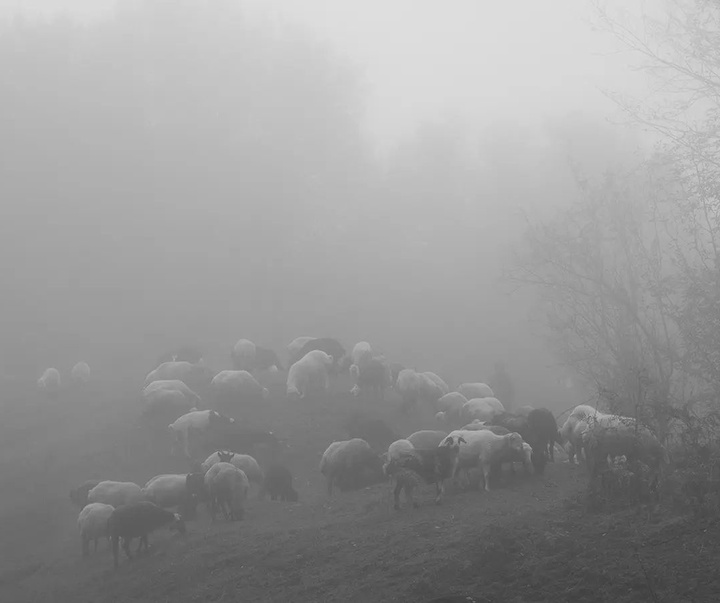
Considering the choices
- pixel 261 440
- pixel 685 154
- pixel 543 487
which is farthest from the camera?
pixel 261 440

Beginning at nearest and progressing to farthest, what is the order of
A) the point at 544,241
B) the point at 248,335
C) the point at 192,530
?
the point at 192,530 → the point at 544,241 → the point at 248,335

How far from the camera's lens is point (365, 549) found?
428 inches

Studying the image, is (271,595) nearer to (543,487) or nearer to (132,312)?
(543,487)

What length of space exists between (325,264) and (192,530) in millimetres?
43646

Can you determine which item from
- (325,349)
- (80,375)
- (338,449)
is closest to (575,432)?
(338,449)

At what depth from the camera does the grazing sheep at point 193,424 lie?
21203 mm

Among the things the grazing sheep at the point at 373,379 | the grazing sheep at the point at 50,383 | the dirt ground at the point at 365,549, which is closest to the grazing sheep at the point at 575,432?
the dirt ground at the point at 365,549

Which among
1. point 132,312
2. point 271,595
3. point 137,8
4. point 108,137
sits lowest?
point 271,595

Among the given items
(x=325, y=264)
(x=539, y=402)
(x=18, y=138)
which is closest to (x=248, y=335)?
(x=325, y=264)

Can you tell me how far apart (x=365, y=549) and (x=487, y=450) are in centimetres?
452

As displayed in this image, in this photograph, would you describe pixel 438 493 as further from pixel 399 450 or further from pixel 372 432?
pixel 372 432

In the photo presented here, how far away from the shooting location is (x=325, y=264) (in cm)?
5797

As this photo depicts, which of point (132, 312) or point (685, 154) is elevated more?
point (132, 312)

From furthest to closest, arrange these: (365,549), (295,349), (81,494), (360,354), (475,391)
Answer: (295,349), (360,354), (475,391), (81,494), (365,549)
